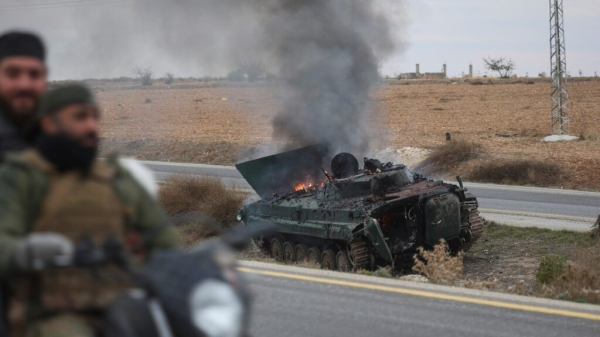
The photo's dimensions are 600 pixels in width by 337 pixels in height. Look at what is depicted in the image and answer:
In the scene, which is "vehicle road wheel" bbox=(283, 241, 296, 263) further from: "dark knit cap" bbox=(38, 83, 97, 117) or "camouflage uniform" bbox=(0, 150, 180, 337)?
"dark knit cap" bbox=(38, 83, 97, 117)

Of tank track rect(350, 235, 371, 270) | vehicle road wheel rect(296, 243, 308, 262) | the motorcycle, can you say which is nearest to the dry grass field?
vehicle road wheel rect(296, 243, 308, 262)

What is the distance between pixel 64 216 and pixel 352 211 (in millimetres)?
13224

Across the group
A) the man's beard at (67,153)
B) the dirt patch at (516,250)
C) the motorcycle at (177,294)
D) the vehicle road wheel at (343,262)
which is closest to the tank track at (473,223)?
the dirt patch at (516,250)

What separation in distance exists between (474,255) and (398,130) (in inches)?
991

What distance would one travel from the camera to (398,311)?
8.22 m

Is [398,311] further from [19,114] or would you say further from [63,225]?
[63,225]

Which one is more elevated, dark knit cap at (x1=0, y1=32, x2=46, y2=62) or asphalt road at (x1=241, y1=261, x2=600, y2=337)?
dark knit cap at (x1=0, y1=32, x2=46, y2=62)

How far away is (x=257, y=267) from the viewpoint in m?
10.6

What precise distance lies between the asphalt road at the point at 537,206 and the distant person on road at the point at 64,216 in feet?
54.7

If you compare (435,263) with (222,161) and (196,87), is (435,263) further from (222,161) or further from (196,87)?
(196,87)

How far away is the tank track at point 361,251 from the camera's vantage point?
16.2 meters

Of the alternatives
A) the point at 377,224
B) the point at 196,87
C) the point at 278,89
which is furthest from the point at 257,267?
the point at 196,87

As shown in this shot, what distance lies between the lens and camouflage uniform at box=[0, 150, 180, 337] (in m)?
3.22

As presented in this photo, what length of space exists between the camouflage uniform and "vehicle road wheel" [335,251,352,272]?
13335 mm
